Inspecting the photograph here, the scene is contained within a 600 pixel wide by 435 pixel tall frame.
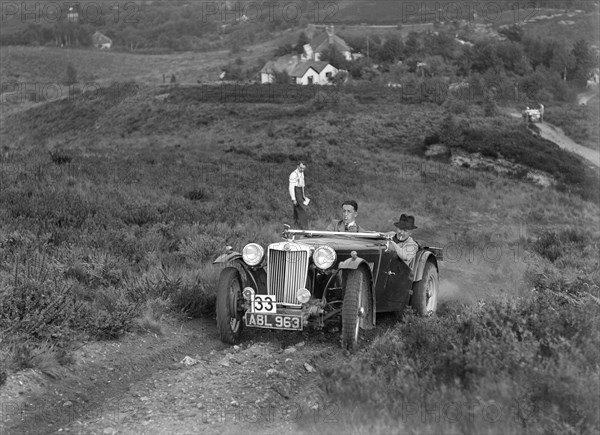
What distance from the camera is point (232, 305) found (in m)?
7.99

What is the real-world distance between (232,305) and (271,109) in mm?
47488

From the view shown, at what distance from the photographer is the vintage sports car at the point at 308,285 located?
7.68 metres

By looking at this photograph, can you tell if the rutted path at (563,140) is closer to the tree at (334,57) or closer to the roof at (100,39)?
the tree at (334,57)

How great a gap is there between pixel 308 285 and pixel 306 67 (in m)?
76.3

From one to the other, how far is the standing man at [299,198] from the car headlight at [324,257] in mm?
8794

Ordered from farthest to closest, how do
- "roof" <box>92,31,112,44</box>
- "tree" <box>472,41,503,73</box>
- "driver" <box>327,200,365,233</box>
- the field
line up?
"roof" <box>92,31,112,44</box>
"tree" <box>472,41,503,73</box>
"driver" <box>327,200,365,233</box>
the field

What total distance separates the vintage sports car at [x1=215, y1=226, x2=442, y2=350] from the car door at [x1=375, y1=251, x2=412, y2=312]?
0.01 m

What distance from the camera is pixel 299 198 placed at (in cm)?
1700

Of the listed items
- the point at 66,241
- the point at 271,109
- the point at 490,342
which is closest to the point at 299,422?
the point at 490,342

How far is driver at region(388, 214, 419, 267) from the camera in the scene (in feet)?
29.5

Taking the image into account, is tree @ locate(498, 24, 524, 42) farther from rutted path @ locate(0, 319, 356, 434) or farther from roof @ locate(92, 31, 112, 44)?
rutted path @ locate(0, 319, 356, 434)

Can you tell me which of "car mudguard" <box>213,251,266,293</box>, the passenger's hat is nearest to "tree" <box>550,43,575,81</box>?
the passenger's hat

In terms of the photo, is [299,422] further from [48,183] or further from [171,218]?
[48,183]

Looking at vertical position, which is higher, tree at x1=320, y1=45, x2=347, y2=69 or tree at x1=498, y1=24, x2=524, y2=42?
tree at x1=498, y1=24, x2=524, y2=42
